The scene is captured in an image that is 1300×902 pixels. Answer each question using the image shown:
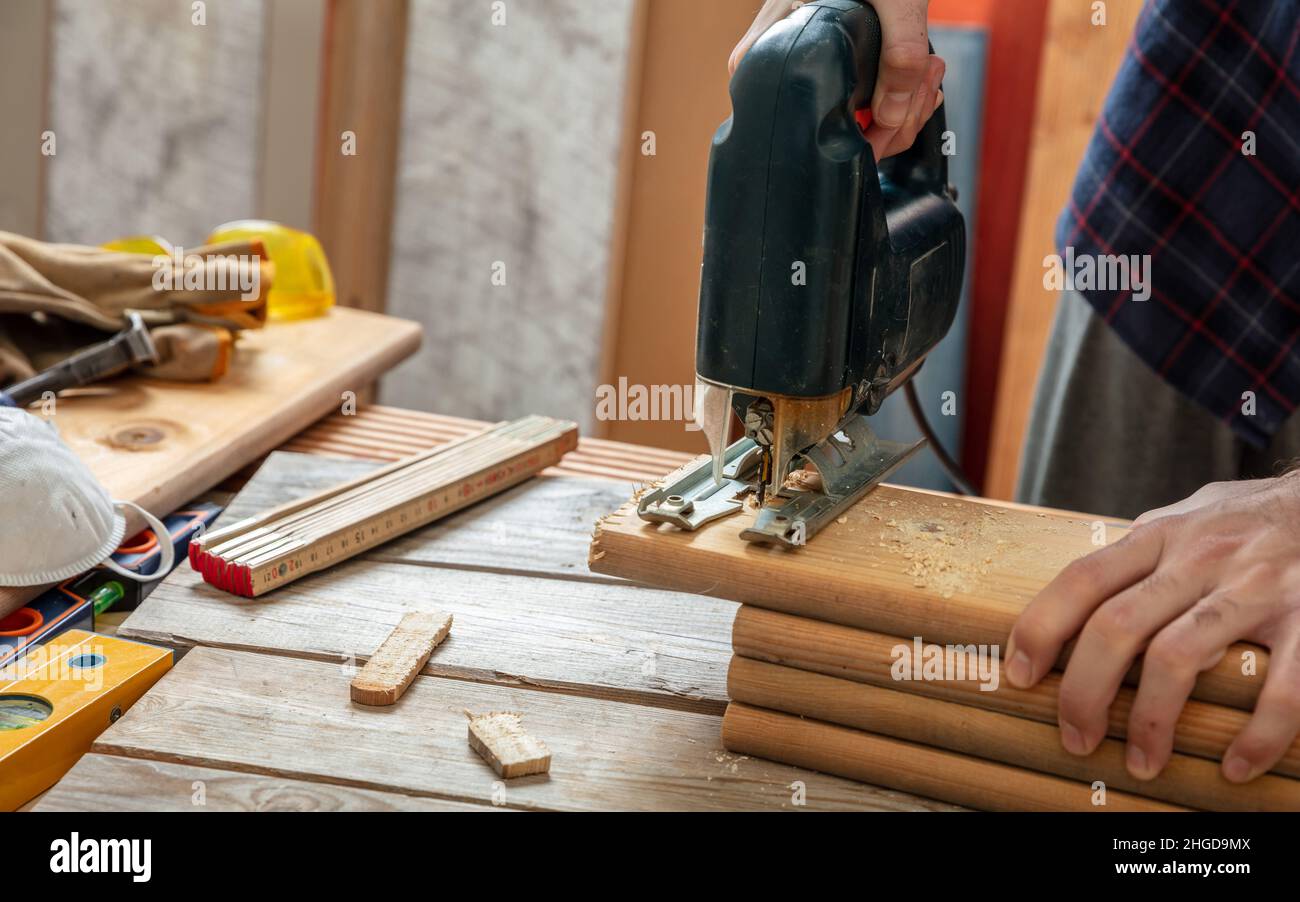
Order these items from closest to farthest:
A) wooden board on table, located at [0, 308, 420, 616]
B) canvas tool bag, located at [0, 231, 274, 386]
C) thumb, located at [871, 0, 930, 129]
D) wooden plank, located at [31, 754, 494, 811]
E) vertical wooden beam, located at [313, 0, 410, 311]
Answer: wooden plank, located at [31, 754, 494, 811]
thumb, located at [871, 0, 930, 129]
wooden board on table, located at [0, 308, 420, 616]
canvas tool bag, located at [0, 231, 274, 386]
vertical wooden beam, located at [313, 0, 410, 311]

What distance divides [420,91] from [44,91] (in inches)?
38.5

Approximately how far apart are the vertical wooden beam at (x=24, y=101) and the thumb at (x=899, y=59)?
2.78m

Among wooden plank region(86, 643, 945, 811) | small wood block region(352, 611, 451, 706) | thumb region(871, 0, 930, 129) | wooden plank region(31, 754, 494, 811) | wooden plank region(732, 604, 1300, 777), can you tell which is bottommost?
wooden plank region(31, 754, 494, 811)

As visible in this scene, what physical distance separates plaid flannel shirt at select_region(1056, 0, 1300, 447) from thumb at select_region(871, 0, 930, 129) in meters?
0.96

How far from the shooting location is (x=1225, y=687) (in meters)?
0.96

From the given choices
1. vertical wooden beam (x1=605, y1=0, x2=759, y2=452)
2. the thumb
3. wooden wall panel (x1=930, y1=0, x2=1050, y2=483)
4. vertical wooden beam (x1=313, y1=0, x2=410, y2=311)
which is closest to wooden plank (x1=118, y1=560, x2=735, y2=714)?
the thumb

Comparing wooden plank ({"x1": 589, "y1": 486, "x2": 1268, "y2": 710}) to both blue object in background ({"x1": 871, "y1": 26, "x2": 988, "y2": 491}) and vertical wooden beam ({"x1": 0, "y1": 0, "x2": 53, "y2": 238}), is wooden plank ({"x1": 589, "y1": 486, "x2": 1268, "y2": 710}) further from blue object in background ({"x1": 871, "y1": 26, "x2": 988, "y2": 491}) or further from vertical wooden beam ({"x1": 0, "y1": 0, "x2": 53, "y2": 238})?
vertical wooden beam ({"x1": 0, "y1": 0, "x2": 53, "y2": 238})

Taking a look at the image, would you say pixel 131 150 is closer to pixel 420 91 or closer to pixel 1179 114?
pixel 420 91

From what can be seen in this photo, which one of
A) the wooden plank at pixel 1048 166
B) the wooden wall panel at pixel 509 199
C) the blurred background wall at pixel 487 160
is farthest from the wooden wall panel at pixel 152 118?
the wooden plank at pixel 1048 166

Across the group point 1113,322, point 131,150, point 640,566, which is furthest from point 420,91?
point 640,566

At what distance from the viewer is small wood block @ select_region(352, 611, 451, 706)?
1114 mm

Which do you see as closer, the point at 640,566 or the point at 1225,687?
the point at 1225,687
